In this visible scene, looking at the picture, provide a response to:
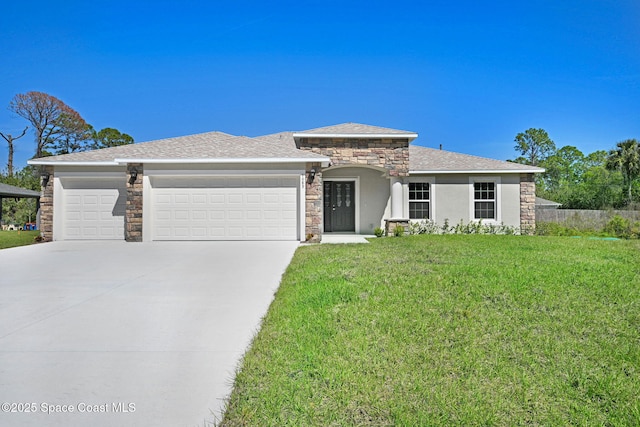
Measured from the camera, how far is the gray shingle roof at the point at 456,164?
16069 mm

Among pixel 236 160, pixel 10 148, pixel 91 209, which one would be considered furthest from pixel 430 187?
pixel 10 148

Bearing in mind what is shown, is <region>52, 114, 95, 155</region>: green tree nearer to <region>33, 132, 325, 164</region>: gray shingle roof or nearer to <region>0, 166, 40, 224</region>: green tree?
<region>0, 166, 40, 224</region>: green tree

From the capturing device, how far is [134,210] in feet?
43.0

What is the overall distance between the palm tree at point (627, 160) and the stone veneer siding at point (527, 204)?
19.4 metres

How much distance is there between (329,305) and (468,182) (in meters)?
13.4

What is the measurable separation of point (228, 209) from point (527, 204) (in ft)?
39.9

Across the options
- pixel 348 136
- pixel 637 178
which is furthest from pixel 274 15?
pixel 637 178

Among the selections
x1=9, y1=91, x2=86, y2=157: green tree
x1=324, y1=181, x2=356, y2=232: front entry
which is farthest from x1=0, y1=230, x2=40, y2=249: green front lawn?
x1=9, y1=91, x2=86, y2=157: green tree

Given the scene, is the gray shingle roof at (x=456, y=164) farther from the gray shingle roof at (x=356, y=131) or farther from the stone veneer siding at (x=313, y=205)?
the stone veneer siding at (x=313, y=205)

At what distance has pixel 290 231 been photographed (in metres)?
13.2

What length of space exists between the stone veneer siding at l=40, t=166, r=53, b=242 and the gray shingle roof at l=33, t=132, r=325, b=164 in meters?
0.74

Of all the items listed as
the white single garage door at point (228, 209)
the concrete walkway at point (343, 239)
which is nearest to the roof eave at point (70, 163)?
the white single garage door at point (228, 209)

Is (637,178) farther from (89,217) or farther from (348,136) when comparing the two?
(89,217)

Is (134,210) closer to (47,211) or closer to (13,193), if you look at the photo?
(47,211)
